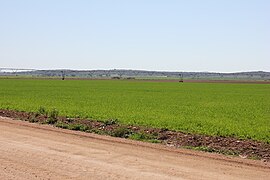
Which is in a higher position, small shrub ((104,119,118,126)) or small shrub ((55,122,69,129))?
small shrub ((104,119,118,126))

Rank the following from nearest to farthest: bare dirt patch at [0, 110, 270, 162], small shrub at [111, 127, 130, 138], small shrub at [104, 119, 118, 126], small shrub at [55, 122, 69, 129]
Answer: bare dirt patch at [0, 110, 270, 162]
small shrub at [111, 127, 130, 138]
small shrub at [55, 122, 69, 129]
small shrub at [104, 119, 118, 126]

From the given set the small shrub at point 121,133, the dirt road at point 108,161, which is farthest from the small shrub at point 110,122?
the dirt road at point 108,161

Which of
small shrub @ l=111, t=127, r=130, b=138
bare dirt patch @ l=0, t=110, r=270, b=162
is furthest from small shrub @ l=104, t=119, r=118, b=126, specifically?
small shrub @ l=111, t=127, r=130, b=138

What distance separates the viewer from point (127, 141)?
1517cm

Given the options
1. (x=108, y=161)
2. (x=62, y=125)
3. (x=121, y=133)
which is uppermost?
(x=108, y=161)

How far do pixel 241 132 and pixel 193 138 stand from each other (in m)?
2.66

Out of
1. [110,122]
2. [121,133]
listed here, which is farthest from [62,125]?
[121,133]

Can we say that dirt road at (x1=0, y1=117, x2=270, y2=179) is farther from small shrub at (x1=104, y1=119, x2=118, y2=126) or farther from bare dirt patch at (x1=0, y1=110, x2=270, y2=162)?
small shrub at (x1=104, y1=119, x2=118, y2=126)

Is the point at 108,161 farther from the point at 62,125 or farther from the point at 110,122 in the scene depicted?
the point at 110,122

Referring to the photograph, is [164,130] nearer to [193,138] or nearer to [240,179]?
[193,138]

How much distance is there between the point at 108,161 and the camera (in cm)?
1135

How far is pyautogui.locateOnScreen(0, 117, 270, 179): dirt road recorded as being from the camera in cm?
995

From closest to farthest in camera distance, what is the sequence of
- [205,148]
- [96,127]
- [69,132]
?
[205,148], [69,132], [96,127]

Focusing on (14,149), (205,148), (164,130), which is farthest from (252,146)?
(14,149)
